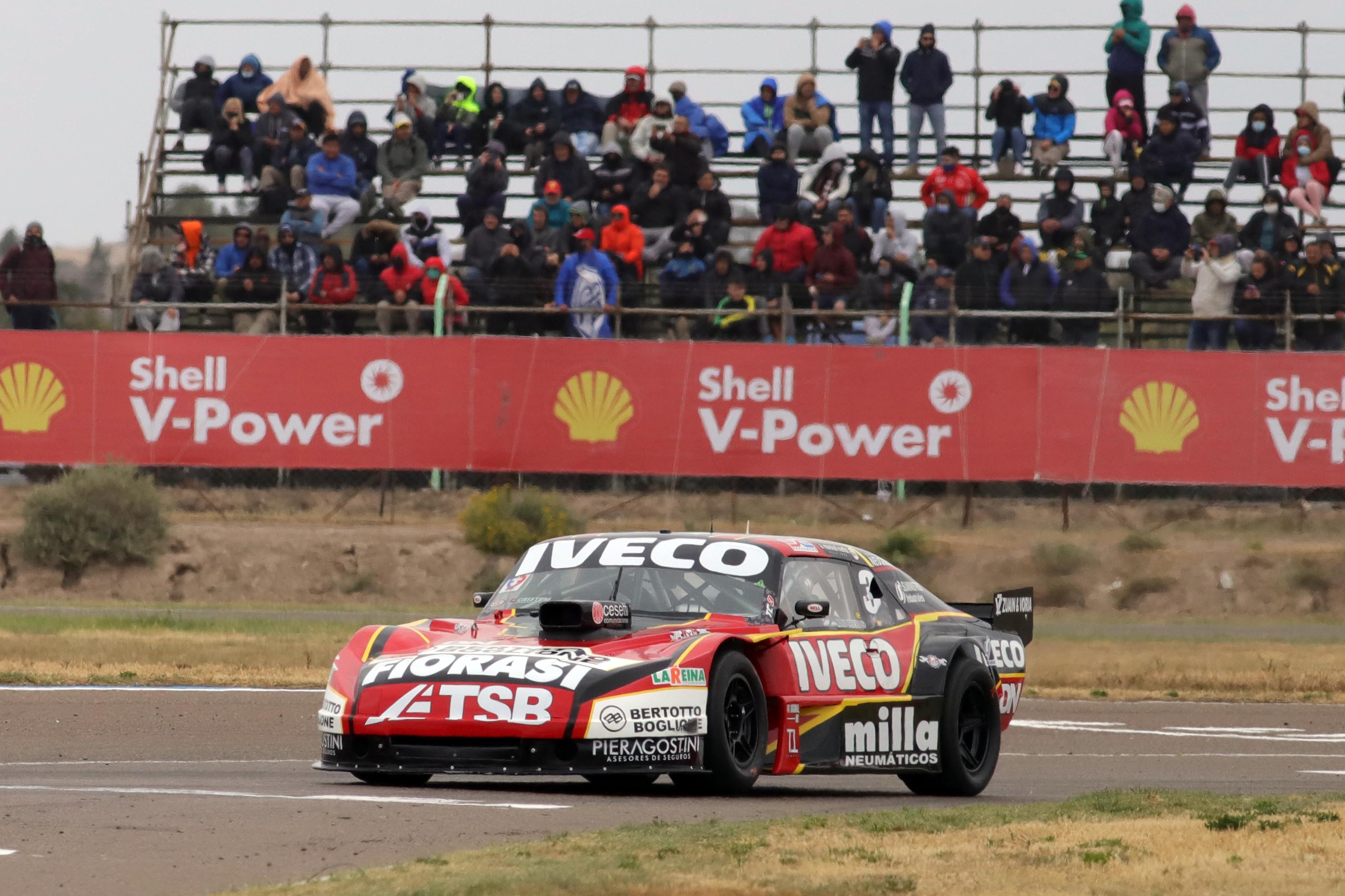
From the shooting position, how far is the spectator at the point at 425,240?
2778 centimetres

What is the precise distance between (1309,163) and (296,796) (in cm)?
2335

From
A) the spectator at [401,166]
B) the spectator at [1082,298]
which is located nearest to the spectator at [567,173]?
the spectator at [401,166]

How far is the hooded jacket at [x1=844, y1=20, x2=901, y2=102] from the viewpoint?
29656mm

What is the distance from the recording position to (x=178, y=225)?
101 ft

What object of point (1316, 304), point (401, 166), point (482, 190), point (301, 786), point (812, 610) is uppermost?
point (401, 166)

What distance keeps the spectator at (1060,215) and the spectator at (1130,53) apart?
9.29 ft

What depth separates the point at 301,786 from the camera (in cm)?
980

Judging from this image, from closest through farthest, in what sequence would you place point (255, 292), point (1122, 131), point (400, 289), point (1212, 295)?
point (1212, 295)
point (400, 289)
point (255, 292)
point (1122, 131)

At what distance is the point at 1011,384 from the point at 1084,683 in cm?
690

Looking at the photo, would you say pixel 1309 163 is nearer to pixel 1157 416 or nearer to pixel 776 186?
pixel 1157 416

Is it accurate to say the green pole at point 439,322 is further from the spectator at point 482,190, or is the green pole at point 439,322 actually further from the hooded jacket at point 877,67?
the hooded jacket at point 877,67

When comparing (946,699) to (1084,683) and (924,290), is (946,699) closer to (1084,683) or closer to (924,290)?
(1084,683)

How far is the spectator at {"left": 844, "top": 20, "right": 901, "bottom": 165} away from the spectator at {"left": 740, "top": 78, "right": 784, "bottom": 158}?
1.16 m

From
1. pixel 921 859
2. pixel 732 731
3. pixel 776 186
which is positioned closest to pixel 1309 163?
pixel 776 186
